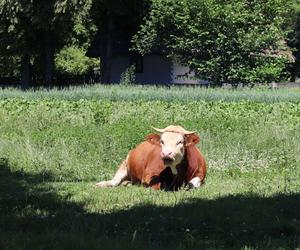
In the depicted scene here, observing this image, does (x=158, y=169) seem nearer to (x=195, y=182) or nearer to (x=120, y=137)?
(x=195, y=182)

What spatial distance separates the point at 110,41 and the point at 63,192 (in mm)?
31394

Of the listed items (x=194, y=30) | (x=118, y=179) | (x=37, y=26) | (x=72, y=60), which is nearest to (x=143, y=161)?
(x=118, y=179)

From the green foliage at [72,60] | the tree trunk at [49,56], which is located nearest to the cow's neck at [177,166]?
the tree trunk at [49,56]

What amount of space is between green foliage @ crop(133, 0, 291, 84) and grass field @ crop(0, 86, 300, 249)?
41.1 ft

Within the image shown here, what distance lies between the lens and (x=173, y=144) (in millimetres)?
9516

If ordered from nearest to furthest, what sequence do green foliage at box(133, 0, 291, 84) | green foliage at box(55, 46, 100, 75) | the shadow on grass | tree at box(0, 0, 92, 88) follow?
the shadow on grass → green foliage at box(133, 0, 291, 84) → tree at box(0, 0, 92, 88) → green foliage at box(55, 46, 100, 75)

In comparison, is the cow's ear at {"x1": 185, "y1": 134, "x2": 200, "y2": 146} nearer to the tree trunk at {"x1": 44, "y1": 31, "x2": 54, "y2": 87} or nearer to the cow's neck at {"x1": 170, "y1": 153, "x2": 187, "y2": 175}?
the cow's neck at {"x1": 170, "y1": 153, "x2": 187, "y2": 175}

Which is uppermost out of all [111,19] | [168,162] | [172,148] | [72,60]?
[111,19]

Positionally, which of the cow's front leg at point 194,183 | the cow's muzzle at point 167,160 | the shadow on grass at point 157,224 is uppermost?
the cow's muzzle at point 167,160

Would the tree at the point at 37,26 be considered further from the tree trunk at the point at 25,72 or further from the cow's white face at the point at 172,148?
the cow's white face at the point at 172,148

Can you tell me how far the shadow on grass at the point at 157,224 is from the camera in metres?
5.99

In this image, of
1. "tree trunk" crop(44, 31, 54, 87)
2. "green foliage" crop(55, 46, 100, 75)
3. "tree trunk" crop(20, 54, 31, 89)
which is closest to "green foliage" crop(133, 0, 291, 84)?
"tree trunk" crop(44, 31, 54, 87)

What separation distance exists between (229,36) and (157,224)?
27.8 metres

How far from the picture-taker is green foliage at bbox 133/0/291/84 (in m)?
33.3
